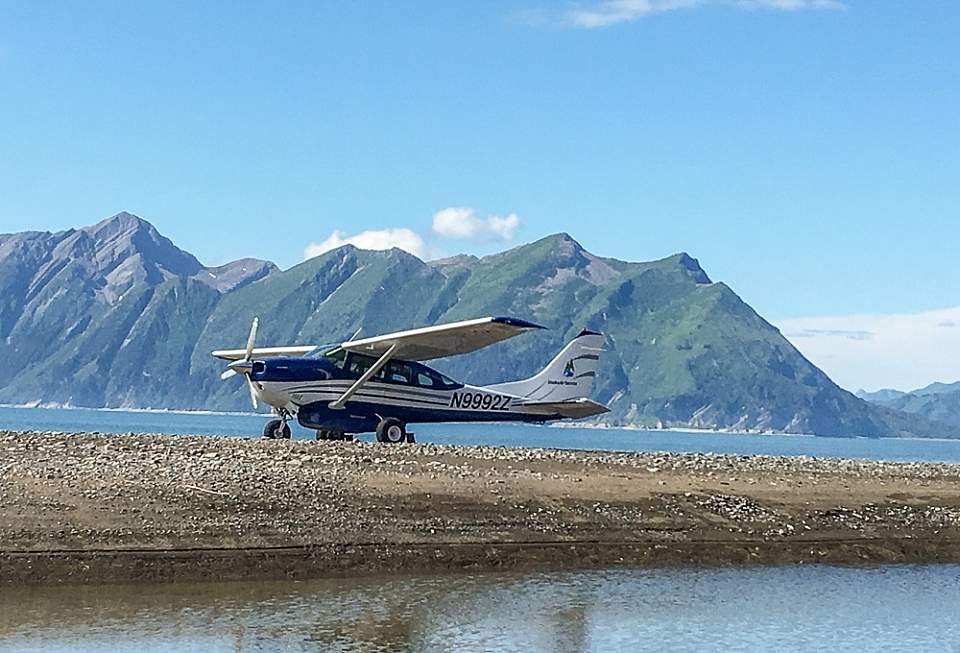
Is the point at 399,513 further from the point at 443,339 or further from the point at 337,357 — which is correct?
the point at 337,357

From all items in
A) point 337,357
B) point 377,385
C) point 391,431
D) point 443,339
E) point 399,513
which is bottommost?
point 399,513

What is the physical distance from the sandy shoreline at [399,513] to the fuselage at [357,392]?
4.59 m

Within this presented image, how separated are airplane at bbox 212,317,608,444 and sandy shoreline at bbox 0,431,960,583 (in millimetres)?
4567

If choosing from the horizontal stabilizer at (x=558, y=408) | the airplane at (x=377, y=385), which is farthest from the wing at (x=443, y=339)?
the horizontal stabilizer at (x=558, y=408)

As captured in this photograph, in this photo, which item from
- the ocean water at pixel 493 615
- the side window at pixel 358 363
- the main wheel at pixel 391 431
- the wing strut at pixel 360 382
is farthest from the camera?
the side window at pixel 358 363

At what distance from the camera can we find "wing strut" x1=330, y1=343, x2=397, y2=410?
33250 mm

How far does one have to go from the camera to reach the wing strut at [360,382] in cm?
3325

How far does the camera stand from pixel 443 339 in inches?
1313

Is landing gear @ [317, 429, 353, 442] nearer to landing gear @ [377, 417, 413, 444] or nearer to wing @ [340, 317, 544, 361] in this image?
landing gear @ [377, 417, 413, 444]

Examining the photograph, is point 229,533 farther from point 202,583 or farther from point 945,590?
point 945,590

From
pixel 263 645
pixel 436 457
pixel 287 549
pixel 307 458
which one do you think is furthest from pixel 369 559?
pixel 436 457

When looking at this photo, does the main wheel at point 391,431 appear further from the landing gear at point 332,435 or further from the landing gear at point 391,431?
the landing gear at point 332,435

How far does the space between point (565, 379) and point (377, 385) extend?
20.3ft

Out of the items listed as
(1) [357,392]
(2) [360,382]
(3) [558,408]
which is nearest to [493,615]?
(2) [360,382]
